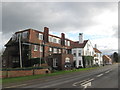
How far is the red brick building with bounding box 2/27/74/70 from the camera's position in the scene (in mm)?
37500

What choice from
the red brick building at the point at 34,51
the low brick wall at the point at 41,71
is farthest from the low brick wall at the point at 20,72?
the red brick building at the point at 34,51

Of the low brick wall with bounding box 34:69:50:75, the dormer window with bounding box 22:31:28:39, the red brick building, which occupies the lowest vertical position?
the low brick wall with bounding box 34:69:50:75

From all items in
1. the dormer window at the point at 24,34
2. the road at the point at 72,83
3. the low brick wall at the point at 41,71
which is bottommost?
the low brick wall at the point at 41,71

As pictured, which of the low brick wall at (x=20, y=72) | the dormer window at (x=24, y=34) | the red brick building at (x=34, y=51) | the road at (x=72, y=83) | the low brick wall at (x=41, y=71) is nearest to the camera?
the road at (x=72, y=83)

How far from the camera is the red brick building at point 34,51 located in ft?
123

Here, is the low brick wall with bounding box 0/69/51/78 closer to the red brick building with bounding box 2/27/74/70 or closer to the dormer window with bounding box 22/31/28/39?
the red brick building with bounding box 2/27/74/70

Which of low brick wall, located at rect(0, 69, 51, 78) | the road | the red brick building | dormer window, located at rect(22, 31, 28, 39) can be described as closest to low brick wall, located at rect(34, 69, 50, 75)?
low brick wall, located at rect(0, 69, 51, 78)

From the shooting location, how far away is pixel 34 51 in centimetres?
3906

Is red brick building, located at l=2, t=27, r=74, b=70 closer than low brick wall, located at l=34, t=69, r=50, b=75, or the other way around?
low brick wall, located at l=34, t=69, r=50, b=75

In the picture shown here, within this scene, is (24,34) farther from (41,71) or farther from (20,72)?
(20,72)

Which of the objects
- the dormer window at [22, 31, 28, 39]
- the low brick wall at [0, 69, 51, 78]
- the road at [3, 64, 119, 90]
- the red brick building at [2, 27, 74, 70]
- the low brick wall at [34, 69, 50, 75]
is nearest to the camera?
the road at [3, 64, 119, 90]

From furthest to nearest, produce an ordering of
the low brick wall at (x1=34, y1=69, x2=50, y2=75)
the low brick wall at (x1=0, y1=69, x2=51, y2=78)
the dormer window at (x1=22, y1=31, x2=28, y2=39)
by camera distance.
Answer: the dormer window at (x1=22, y1=31, x2=28, y2=39) < the low brick wall at (x1=34, y1=69, x2=50, y2=75) < the low brick wall at (x1=0, y1=69, x2=51, y2=78)

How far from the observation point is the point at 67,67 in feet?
144

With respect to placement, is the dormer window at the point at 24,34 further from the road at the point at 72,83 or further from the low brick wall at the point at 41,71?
the road at the point at 72,83
